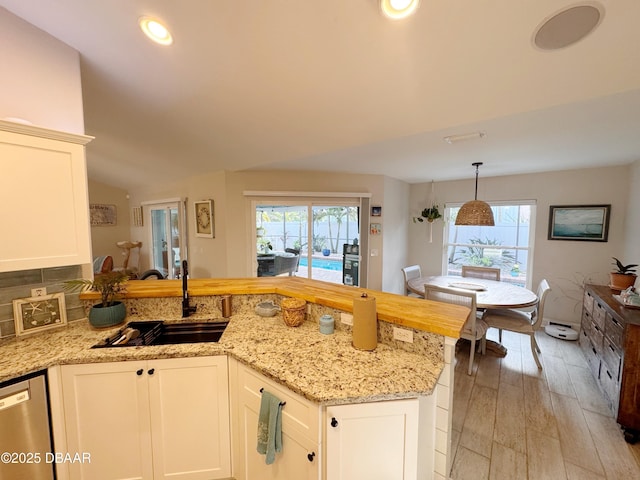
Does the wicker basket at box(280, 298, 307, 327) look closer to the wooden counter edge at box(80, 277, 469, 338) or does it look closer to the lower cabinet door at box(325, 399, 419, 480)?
the wooden counter edge at box(80, 277, 469, 338)

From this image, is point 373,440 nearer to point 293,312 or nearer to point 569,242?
point 293,312

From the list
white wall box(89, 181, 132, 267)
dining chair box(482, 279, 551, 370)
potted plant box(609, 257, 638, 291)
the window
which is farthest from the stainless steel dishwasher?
white wall box(89, 181, 132, 267)

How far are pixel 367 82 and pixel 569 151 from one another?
2.60 metres

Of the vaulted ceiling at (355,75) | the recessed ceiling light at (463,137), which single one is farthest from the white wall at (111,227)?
the recessed ceiling light at (463,137)

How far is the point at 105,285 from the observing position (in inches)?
→ 67.1

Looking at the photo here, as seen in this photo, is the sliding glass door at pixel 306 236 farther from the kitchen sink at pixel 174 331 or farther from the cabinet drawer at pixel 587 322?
the cabinet drawer at pixel 587 322

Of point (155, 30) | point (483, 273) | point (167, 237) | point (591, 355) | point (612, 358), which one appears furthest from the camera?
point (167, 237)

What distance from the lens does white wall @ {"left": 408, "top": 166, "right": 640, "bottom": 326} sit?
11.0ft

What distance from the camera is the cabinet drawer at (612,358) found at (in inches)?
75.9

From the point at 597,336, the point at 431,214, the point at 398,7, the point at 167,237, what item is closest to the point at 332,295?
the point at 398,7

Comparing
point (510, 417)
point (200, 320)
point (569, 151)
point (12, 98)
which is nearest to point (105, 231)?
point (12, 98)

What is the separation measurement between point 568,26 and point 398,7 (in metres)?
0.81

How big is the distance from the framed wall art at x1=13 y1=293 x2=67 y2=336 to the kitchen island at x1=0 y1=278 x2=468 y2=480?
2.5 inches

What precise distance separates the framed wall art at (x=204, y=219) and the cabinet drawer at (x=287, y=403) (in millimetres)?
3222
